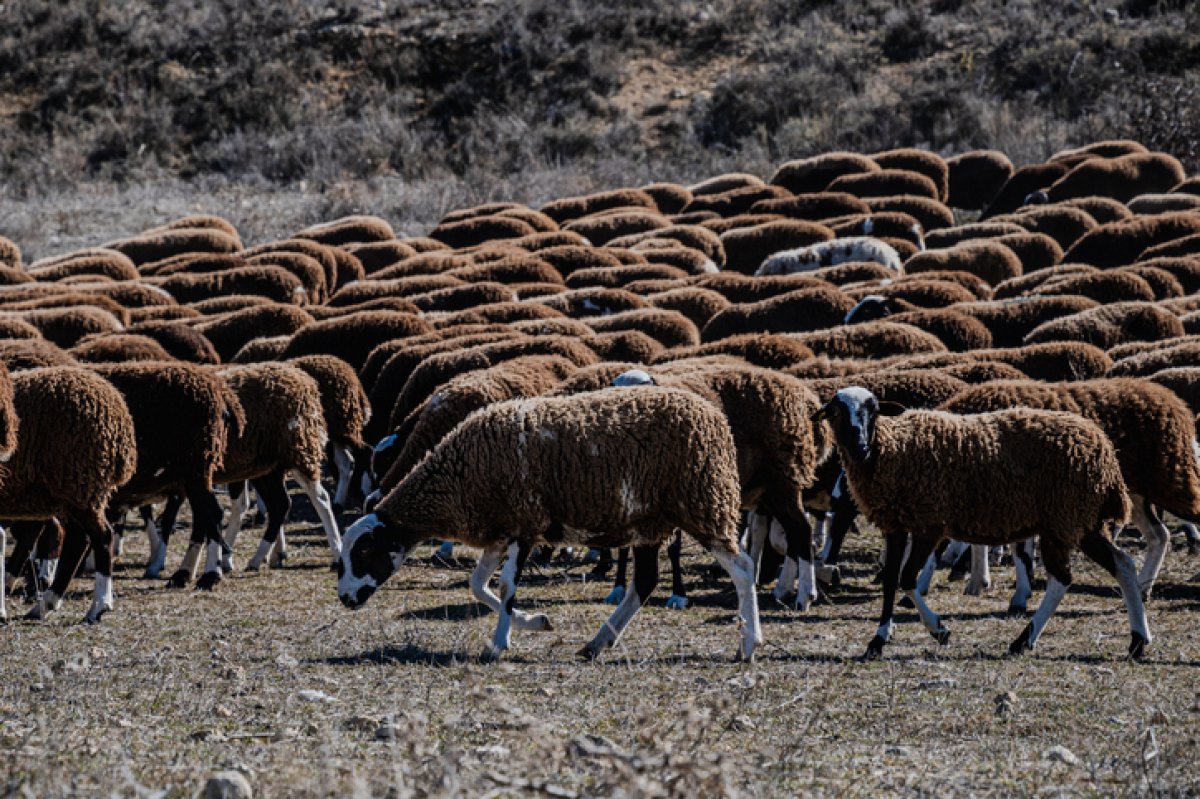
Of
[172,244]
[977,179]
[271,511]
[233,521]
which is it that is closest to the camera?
[271,511]

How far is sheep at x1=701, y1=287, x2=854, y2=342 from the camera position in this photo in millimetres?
20156

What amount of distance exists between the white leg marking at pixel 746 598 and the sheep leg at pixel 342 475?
7.42 m

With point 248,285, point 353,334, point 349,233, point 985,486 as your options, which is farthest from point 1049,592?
point 349,233

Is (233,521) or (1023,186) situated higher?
(233,521)

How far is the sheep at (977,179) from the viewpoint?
36.8 metres

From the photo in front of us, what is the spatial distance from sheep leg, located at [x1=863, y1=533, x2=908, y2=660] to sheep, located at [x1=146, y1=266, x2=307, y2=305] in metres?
16.7

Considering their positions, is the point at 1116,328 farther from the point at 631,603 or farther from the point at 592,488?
the point at 592,488

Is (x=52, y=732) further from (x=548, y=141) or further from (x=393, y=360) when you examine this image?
(x=548, y=141)

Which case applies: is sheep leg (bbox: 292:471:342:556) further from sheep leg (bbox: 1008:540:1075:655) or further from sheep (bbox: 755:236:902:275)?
sheep (bbox: 755:236:902:275)

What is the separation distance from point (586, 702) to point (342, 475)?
8905 millimetres

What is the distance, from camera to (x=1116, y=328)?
17344 millimetres

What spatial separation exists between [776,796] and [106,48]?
52.0 metres

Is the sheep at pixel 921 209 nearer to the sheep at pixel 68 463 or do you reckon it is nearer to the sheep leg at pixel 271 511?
the sheep leg at pixel 271 511

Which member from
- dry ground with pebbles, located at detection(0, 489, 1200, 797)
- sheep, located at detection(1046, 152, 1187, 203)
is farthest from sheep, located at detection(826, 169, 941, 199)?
dry ground with pebbles, located at detection(0, 489, 1200, 797)
